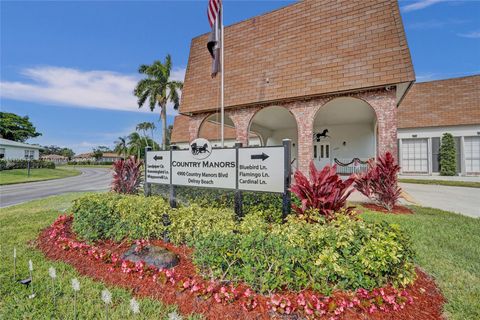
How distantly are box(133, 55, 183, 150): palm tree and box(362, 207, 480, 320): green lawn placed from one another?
25.9 metres

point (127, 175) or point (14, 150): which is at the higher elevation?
point (14, 150)

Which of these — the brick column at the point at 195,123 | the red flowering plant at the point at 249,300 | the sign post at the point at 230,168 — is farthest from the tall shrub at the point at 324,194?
the brick column at the point at 195,123

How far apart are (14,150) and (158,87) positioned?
83.8ft

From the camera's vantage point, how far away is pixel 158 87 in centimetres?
2798

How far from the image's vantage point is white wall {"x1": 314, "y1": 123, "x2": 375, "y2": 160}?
621 inches

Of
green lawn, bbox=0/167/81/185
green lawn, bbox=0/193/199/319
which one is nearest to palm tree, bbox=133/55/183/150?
green lawn, bbox=0/167/81/185

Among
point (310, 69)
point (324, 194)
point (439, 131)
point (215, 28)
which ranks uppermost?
point (215, 28)

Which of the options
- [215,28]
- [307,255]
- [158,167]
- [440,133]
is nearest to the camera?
[307,255]

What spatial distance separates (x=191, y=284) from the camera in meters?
2.76

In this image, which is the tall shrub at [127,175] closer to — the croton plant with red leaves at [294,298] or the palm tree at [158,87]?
the croton plant with red leaves at [294,298]

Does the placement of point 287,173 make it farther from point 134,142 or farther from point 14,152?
point 134,142

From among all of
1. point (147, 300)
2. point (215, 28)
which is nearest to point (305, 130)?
point (215, 28)

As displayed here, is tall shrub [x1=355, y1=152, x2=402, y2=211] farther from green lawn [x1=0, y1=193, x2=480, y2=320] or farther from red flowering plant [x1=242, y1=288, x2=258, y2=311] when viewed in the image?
red flowering plant [x1=242, y1=288, x2=258, y2=311]

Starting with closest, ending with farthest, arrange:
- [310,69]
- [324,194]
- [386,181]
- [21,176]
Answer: [324,194] < [386,181] < [310,69] < [21,176]
